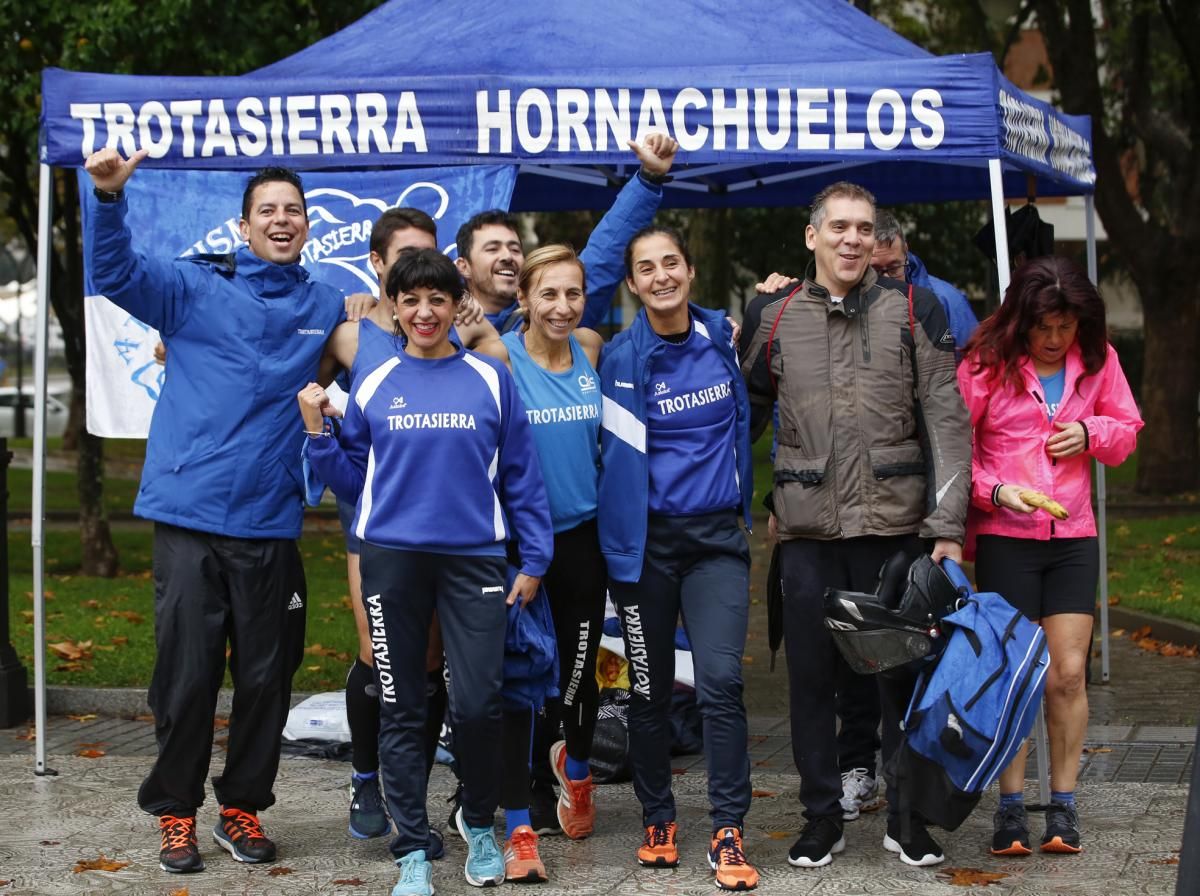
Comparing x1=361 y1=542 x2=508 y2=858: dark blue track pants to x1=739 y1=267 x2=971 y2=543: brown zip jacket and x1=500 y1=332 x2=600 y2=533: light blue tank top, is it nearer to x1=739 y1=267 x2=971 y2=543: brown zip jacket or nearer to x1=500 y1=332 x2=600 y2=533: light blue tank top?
x1=500 y1=332 x2=600 y2=533: light blue tank top

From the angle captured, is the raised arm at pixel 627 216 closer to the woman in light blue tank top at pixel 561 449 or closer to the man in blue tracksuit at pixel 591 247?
the man in blue tracksuit at pixel 591 247

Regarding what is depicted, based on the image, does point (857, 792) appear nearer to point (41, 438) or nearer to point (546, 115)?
point (546, 115)

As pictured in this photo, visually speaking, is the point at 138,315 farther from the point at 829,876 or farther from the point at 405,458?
the point at 829,876

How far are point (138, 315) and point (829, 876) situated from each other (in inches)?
113

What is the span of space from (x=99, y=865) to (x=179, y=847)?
0.28 metres

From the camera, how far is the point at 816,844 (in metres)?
5.28

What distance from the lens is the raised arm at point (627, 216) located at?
5.56m

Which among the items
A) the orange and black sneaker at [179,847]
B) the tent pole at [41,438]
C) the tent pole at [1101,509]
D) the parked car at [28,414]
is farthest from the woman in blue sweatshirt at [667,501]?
the parked car at [28,414]

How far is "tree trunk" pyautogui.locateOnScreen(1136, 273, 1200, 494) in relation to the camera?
1817 centimetres

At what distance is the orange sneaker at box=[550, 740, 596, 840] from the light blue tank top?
88cm

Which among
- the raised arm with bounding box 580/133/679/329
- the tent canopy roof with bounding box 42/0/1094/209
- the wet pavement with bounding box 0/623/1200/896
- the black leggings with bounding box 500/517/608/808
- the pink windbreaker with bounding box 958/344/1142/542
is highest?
the tent canopy roof with bounding box 42/0/1094/209

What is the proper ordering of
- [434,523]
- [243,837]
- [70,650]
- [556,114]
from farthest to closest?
[70,650]
[556,114]
[243,837]
[434,523]

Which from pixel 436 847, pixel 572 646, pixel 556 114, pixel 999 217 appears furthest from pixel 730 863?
pixel 556 114

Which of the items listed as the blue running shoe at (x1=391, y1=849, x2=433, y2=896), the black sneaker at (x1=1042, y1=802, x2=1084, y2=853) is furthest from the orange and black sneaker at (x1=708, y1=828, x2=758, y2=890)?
the black sneaker at (x1=1042, y1=802, x2=1084, y2=853)
